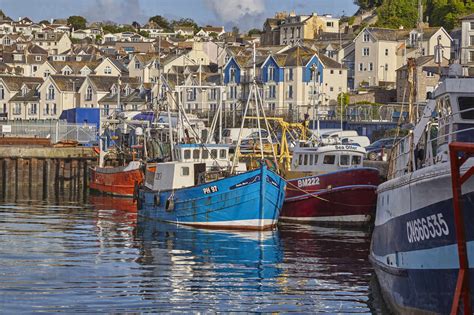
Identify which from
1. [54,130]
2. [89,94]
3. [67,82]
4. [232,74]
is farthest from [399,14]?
[54,130]

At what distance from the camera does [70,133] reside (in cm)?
8744

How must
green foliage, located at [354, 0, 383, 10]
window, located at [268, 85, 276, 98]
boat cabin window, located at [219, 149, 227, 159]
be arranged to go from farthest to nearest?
green foliage, located at [354, 0, 383, 10] < window, located at [268, 85, 276, 98] < boat cabin window, located at [219, 149, 227, 159]

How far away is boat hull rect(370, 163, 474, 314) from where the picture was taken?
1590 centimetres

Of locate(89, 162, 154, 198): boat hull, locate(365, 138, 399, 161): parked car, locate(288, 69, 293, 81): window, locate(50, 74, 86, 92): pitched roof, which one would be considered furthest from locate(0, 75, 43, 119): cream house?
locate(365, 138, 399, 161): parked car

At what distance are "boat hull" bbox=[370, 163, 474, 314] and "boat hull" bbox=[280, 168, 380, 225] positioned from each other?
58.5ft

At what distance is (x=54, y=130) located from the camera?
88250mm

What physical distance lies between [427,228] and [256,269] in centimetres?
1181

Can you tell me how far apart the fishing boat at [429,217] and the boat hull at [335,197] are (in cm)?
1607

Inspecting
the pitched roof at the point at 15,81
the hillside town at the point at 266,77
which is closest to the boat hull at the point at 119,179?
the hillside town at the point at 266,77

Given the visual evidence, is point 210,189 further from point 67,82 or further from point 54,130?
point 67,82

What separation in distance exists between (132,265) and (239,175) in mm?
8974

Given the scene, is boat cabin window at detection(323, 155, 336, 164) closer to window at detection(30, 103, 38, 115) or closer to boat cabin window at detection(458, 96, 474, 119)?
boat cabin window at detection(458, 96, 474, 119)

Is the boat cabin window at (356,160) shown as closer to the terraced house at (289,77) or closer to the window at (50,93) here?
the terraced house at (289,77)

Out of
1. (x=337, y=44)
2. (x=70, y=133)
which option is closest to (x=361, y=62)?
(x=337, y=44)
